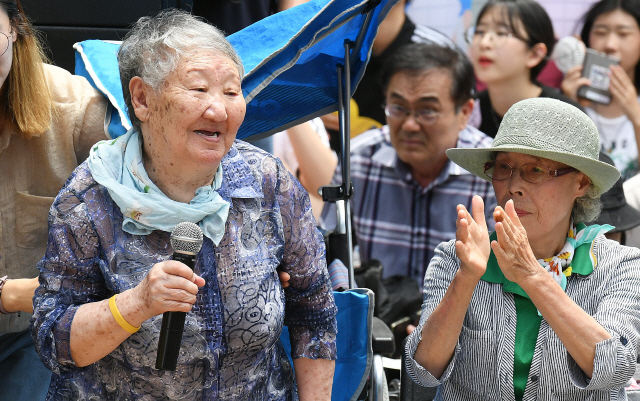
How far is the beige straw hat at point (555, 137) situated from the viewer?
7.90ft

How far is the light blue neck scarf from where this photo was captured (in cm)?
193

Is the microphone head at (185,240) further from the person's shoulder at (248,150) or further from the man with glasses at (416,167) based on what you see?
the man with glasses at (416,167)

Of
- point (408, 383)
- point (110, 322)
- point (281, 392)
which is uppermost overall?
point (110, 322)

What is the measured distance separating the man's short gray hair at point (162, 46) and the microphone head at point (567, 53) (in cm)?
358

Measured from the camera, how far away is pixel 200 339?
1984 millimetres

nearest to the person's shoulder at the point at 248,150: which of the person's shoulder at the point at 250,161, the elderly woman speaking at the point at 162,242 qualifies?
the person's shoulder at the point at 250,161

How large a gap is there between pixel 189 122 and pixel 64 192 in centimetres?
40

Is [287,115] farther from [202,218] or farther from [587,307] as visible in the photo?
[587,307]

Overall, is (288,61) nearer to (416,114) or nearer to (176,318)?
(176,318)

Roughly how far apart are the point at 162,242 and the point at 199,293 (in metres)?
0.17

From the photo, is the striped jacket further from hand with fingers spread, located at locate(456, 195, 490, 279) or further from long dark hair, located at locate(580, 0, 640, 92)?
long dark hair, located at locate(580, 0, 640, 92)

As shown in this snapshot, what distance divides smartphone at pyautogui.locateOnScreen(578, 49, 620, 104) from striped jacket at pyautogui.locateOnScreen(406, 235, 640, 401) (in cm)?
292

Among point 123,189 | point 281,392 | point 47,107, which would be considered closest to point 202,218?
point 123,189

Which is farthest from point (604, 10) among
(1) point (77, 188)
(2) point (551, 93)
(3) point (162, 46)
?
(1) point (77, 188)
